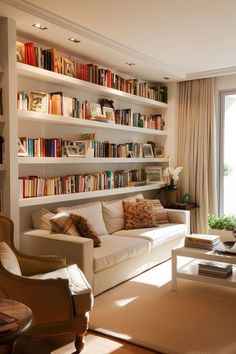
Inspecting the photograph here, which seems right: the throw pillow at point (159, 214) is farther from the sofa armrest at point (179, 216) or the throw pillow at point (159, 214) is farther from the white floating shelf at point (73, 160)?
the white floating shelf at point (73, 160)

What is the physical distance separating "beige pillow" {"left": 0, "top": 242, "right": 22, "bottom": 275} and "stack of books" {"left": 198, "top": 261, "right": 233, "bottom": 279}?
6.10 feet

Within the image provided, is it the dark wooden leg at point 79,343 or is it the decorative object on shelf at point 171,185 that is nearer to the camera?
the dark wooden leg at point 79,343

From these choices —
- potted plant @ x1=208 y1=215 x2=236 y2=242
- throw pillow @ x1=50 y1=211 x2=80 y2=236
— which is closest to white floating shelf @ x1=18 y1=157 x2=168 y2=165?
throw pillow @ x1=50 y1=211 x2=80 y2=236

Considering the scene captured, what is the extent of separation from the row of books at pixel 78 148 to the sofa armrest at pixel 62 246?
843 millimetres

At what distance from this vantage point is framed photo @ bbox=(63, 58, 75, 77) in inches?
168

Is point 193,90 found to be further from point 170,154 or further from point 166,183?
point 166,183

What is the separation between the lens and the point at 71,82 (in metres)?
4.28

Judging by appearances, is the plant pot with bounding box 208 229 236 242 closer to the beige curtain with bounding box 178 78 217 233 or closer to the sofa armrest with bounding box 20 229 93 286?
the beige curtain with bounding box 178 78 217 233

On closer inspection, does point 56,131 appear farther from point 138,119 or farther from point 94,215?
point 138,119

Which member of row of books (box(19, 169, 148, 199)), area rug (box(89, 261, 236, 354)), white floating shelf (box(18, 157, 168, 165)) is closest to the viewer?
area rug (box(89, 261, 236, 354))

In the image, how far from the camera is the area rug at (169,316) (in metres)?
2.73

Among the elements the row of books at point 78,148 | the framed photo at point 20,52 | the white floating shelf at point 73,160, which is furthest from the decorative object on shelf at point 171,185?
the framed photo at point 20,52

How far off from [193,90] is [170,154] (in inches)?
43.3

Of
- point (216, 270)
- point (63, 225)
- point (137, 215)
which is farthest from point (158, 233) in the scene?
point (63, 225)
